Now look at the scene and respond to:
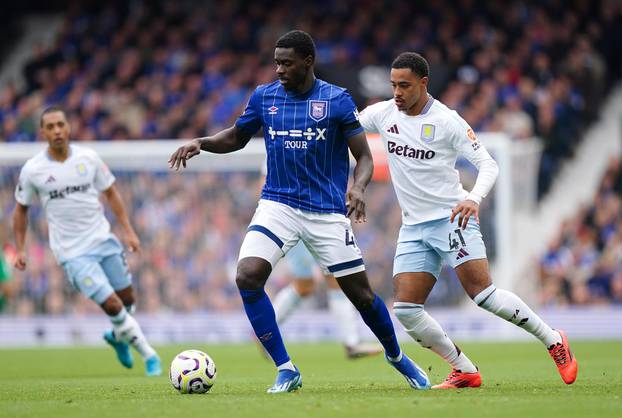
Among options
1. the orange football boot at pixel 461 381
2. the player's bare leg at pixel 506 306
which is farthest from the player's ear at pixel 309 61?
the orange football boot at pixel 461 381

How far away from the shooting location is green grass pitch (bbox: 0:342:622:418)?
7.68 meters

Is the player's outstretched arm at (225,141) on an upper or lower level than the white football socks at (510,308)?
upper

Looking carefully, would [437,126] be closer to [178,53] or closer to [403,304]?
[403,304]

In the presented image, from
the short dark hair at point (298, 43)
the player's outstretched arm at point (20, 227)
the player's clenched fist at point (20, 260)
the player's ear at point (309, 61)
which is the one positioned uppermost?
the short dark hair at point (298, 43)

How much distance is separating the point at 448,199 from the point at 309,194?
119 centimetres

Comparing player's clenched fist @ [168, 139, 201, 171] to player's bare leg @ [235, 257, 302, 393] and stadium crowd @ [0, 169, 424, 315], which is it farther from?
stadium crowd @ [0, 169, 424, 315]

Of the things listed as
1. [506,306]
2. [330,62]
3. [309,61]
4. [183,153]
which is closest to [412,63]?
[309,61]

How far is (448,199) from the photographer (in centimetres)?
959

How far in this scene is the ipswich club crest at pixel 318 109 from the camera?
9102 millimetres

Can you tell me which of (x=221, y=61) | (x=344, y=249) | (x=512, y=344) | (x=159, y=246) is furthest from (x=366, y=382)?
(x=221, y=61)

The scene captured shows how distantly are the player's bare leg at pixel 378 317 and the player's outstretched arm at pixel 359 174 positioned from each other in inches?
24.3

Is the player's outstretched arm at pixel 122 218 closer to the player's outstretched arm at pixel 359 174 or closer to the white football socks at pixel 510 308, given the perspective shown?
the player's outstretched arm at pixel 359 174

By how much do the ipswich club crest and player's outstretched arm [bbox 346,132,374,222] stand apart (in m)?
0.29

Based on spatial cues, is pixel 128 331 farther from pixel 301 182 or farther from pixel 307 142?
pixel 307 142
